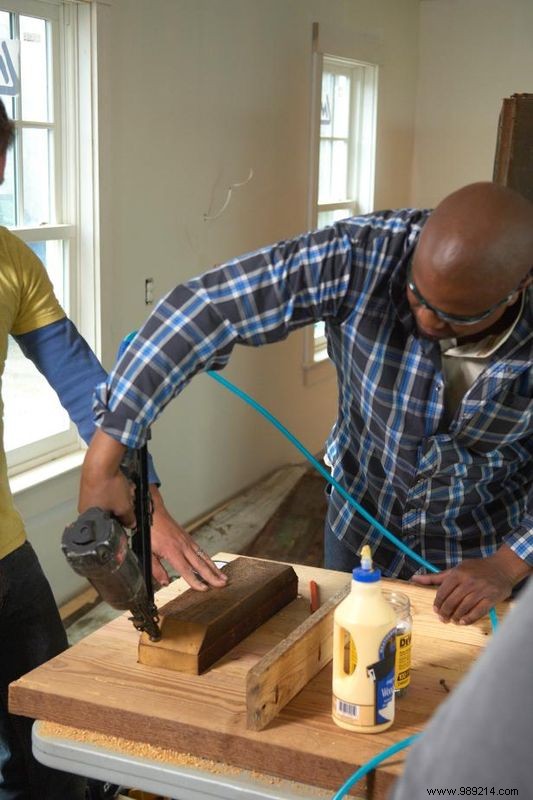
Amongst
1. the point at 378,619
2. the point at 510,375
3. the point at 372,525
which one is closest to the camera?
the point at 378,619

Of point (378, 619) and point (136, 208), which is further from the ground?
point (136, 208)

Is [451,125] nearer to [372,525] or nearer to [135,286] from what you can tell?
[135,286]

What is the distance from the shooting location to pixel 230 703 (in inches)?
52.2

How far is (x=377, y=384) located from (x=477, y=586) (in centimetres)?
37

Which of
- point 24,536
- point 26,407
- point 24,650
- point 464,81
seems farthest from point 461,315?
point 464,81

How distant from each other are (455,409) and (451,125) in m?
5.87

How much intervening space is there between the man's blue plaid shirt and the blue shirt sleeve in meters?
0.44

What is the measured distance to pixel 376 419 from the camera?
1657mm

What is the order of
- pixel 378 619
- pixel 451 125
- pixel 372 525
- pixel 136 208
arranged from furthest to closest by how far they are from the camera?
1. pixel 451 125
2. pixel 136 208
3. pixel 372 525
4. pixel 378 619

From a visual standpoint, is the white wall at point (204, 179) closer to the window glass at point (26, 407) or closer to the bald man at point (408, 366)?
the window glass at point (26, 407)

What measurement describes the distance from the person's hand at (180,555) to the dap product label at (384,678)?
432mm

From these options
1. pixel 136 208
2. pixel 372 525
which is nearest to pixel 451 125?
pixel 136 208

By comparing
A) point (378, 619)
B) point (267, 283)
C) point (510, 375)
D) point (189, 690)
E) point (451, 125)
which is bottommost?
point (189, 690)

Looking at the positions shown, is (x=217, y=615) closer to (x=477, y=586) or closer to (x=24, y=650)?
(x=477, y=586)
